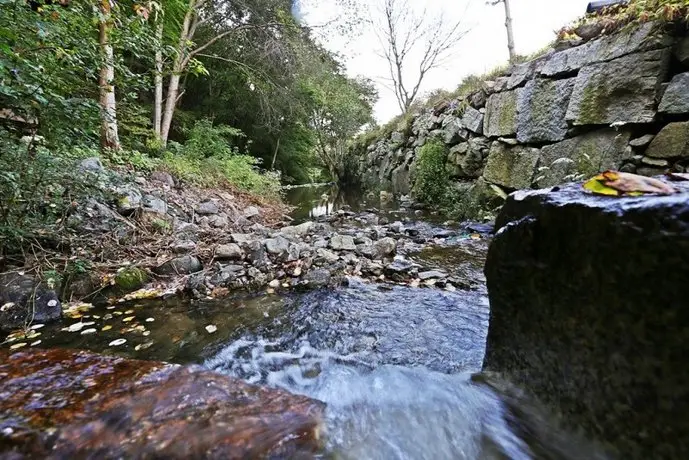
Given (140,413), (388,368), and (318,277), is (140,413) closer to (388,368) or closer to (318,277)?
(388,368)

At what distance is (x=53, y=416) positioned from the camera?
44.7 inches

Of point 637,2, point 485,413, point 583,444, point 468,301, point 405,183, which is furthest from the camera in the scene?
point 405,183

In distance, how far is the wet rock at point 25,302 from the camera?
2277 mm

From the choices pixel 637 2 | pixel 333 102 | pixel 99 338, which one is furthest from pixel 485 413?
pixel 333 102

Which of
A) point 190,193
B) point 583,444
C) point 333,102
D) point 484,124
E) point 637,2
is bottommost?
point 583,444

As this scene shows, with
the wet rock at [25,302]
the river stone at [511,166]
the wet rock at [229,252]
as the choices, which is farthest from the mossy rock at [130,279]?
the river stone at [511,166]

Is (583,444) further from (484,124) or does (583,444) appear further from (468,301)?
(484,124)

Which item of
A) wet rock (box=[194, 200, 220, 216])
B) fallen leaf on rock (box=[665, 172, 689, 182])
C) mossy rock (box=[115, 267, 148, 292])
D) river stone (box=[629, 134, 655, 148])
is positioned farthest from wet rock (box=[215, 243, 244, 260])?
river stone (box=[629, 134, 655, 148])

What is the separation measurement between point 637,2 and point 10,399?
698 centimetres

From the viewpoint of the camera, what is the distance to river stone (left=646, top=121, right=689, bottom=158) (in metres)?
3.79

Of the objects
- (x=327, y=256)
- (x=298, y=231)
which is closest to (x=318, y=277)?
(x=327, y=256)

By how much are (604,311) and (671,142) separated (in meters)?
4.44

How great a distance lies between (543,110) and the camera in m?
5.48

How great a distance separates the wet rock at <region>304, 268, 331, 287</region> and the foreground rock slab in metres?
1.73
